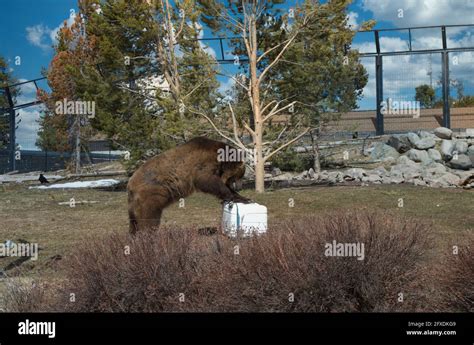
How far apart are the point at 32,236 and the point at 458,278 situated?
25.4ft

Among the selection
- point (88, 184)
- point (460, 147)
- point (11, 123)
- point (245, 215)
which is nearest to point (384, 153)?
point (460, 147)

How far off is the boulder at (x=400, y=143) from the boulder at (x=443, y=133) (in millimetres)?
1465

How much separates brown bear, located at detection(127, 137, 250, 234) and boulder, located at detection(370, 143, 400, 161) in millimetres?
12171

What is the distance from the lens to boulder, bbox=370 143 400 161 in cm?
1972

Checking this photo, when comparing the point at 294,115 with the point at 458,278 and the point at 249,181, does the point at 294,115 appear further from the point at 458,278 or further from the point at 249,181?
the point at 458,278

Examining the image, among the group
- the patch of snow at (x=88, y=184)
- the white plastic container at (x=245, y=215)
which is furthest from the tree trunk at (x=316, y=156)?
the white plastic container at (x=245, y=215)

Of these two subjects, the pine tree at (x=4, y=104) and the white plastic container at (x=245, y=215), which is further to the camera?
the pine tree at (x=4, y=104)

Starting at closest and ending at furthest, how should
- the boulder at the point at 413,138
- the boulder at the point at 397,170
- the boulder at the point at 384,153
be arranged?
the boulder at the point at 397,170, the boulder at the point at 384,153, the boulder at the point at 413,138

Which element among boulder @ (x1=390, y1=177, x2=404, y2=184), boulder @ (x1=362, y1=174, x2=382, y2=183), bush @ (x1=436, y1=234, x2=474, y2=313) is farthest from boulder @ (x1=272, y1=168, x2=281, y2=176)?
bush @ (x1=436, y1=234, x2=474, y2=313)

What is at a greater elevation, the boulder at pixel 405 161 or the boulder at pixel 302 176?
the boulder at pixel 405 161

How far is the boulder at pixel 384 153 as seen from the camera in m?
19.7

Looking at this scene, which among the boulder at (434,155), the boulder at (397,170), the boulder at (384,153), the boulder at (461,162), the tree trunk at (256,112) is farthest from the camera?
the boulder at (384,153)

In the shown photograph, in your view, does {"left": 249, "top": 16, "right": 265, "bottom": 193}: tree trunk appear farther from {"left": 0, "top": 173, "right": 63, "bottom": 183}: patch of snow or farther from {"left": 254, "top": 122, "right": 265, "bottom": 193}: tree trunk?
{"left": 0, "top": 173, "right": 63, "bottom": 183}: patch of snow

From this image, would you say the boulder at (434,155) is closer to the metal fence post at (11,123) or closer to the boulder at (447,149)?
the boulder at (447,149)
